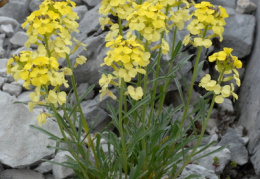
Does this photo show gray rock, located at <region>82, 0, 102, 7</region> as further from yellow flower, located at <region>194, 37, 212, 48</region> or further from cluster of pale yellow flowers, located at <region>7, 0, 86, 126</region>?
yellow flower, located at <region>194, 37, 212, 48</region>

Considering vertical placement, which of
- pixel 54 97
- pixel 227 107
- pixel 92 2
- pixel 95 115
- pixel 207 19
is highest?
pixel 207 19

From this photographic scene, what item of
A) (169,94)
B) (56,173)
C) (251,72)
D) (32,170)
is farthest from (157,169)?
(251,72)

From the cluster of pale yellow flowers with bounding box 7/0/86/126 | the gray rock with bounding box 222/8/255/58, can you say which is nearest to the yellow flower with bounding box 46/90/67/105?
the cluster of pale yellow flowers with bounding box 7/0/86/126

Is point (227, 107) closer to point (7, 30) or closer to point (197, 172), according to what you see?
point (197, 172)

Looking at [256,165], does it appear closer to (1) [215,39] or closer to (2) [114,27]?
(1) [215,39]

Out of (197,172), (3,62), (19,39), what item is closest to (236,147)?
(197,172)

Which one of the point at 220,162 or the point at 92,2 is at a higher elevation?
the point at 92,2

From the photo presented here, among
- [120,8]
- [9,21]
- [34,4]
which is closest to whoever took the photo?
[120,8]
